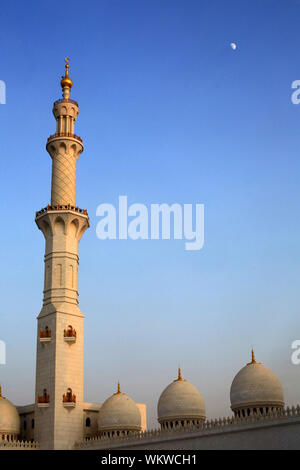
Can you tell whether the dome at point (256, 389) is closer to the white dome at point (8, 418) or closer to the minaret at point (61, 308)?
the minaret at point (61, 308)

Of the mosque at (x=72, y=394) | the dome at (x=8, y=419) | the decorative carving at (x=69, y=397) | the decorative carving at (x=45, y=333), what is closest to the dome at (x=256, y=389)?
Answer: the mosque at (x=72, y=394)

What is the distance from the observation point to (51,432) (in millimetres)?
46906

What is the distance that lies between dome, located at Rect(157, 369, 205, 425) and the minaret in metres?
6.77

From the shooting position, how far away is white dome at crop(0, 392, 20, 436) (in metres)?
49.1

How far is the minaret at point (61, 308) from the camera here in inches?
1881

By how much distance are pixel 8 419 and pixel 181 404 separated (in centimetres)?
1437

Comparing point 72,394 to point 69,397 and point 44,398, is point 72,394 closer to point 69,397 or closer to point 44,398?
point 69,397

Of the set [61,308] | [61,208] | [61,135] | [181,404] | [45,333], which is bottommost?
[181,404]

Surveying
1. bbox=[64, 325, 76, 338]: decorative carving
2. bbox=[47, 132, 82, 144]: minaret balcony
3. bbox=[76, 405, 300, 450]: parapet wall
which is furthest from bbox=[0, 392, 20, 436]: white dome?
bbox=[47, 132, 82, 144]: minaret balcony

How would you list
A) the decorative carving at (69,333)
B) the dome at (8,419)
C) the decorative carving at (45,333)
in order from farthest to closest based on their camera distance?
the decorative carving at (45,333) < the decorative carving at (69,333) < the dome at (8,419)

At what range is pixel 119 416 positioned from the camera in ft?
158

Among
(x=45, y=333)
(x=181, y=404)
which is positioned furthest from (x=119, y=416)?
(x=45, y=333)

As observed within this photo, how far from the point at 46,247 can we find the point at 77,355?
10002 mm

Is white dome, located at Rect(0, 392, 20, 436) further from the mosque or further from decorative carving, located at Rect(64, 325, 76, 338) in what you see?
decorative carving, located at Rect(64, 325, 76, 338)
